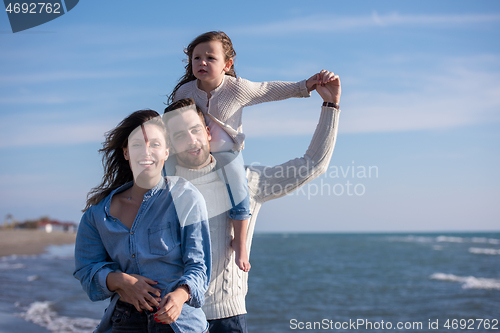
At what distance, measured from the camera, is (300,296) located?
14.5 meters

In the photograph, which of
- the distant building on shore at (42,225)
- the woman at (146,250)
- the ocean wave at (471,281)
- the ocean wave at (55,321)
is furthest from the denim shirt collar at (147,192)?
the distant building on shore at (42,225)

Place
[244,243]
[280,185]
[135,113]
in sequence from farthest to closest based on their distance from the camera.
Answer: [280,185], [244,243], [135,113]

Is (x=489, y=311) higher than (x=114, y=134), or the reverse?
(x=114, y=134)

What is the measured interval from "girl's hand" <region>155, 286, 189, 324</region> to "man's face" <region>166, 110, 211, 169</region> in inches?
26.7

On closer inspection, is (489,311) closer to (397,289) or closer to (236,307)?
(397,289)

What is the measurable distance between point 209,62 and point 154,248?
1069mm

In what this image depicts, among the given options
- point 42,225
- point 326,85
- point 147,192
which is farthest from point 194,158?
point 42,225

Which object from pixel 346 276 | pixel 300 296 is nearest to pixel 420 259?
pixel 346 276

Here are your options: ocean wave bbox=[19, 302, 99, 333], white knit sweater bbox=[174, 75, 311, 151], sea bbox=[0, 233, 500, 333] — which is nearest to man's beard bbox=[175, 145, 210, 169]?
white knit sweater bbox=[174, 75, 311, 151]

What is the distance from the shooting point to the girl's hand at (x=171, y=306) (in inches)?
58.2

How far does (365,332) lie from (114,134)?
10.2m

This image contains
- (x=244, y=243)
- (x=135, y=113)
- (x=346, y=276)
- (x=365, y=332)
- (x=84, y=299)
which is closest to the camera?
(x=135, y=113)

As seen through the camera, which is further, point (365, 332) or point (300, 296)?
point (300, 296)

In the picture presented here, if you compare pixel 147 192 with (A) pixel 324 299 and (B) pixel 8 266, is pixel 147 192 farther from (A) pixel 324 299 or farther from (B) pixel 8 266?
(B) pixel 8 266
